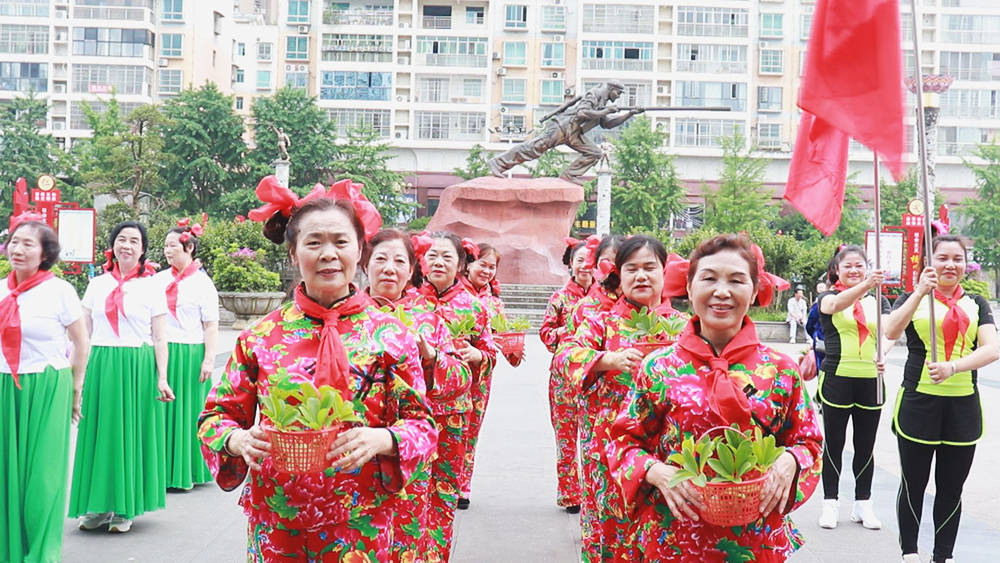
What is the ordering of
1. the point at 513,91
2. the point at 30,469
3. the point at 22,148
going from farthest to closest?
1. the point at 513,91
2. the point at 22,148
3. the point at 30,469

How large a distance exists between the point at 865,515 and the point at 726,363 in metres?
3.47

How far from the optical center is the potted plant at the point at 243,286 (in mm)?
18703

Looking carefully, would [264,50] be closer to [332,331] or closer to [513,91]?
[513,91]

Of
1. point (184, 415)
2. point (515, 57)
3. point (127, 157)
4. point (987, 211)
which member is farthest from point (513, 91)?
point (184, 415)

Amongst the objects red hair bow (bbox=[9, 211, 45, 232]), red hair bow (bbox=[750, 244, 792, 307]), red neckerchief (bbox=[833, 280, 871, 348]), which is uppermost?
red hair bow (bbox=[9, 211, 45, 232])

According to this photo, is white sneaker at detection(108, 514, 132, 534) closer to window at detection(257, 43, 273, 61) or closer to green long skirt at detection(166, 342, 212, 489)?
green long skirt at detection(166, 342, 212, 489)

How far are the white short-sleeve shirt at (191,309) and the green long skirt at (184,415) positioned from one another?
0.06 metres

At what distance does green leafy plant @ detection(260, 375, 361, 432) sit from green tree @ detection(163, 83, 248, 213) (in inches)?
1302

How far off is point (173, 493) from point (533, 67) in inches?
1660

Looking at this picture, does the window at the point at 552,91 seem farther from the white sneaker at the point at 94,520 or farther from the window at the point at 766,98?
the white sneaker at the point at 94,520

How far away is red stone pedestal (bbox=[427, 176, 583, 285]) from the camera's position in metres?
21.7

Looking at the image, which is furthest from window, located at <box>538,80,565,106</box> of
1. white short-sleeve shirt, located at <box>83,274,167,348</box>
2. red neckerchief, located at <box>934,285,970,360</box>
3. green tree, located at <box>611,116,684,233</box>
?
red neckerchief, located at <box>934,285,970,360</box>

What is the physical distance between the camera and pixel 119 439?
16.9 feet

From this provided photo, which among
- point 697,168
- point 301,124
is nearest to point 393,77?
point 301,124
